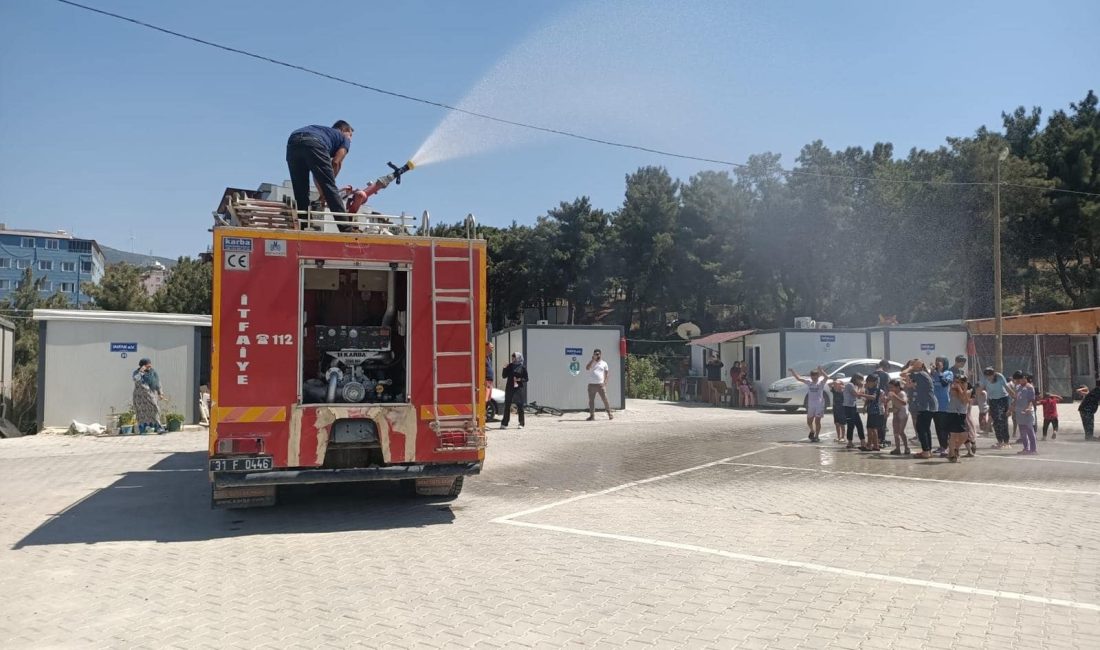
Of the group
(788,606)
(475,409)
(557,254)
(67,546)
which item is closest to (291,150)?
(475,409)

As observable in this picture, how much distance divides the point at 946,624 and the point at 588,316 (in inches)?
1893

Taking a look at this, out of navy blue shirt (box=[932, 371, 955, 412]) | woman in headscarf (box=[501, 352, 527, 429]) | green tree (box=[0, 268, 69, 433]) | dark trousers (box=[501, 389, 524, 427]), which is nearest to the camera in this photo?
navy blue shirt (box=[932, 371, 955, 412])

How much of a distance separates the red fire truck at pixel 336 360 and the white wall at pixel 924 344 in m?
20.9

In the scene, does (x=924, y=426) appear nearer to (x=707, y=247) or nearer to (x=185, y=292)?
(x=185, y=292)

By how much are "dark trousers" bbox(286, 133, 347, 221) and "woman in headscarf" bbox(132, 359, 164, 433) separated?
1008 cm

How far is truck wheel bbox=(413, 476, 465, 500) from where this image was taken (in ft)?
29.4

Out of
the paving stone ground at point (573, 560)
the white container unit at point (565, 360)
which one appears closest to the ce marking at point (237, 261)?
the paving stone ground at point (573, 560)

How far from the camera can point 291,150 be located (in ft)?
29.7

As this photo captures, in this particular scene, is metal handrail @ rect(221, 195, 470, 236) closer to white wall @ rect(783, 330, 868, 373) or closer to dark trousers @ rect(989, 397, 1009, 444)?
dark trousers @ rect(989, 397, 1009, 444)

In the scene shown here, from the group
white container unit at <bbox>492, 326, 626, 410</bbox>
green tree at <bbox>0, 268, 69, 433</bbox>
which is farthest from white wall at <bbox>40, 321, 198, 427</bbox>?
white container unit at <bbox>492, 326, 626, 410</bbox>

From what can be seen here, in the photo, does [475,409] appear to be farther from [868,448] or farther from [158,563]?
[868,448]

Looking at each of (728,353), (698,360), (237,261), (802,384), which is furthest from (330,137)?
(698,360)

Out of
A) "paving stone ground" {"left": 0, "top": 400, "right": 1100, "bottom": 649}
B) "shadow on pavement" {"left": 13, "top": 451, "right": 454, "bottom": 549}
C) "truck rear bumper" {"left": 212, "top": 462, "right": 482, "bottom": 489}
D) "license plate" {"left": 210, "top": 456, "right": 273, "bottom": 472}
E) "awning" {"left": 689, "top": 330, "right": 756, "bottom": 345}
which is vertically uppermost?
"awning" {"left": 689, "top": 330, "right": 756, "bottom": 345}

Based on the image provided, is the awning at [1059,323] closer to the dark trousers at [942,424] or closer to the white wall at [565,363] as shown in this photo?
the white wall at [565,363]
